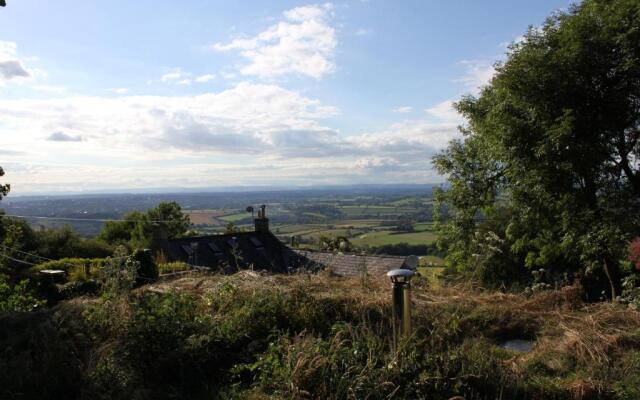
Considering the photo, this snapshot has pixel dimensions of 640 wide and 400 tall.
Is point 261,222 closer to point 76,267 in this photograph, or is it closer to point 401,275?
point 76,267

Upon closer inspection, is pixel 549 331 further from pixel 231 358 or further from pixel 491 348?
pixel 231 358

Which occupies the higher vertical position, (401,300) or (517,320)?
(401,300)

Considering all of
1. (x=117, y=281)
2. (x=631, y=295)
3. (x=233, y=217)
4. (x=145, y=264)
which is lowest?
(x=233, y=217)

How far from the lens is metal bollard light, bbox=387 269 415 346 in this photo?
459cm

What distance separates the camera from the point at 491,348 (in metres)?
4.77

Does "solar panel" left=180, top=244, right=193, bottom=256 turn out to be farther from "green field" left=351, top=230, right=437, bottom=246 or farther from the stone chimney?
"green field" left=351, top=230, right=437, bottom=246

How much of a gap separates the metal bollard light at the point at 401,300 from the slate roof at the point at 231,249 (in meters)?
15.3

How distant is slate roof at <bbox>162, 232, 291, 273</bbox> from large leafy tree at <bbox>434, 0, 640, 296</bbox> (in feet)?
37.1

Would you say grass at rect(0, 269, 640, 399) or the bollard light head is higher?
the bollard light head

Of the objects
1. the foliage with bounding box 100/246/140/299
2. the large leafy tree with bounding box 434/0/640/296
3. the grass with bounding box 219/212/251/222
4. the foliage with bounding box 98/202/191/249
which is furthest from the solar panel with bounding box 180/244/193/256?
the foliage with bounding box 100/246/140/299

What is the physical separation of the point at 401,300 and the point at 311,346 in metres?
1.15

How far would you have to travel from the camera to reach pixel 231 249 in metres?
19.7

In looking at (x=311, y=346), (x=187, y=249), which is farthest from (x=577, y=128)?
(x=187, y=249)

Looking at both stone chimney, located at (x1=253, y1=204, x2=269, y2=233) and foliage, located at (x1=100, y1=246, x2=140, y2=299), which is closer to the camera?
foliage, located at (x1=100, y1=246, x2=140, y2=299)
